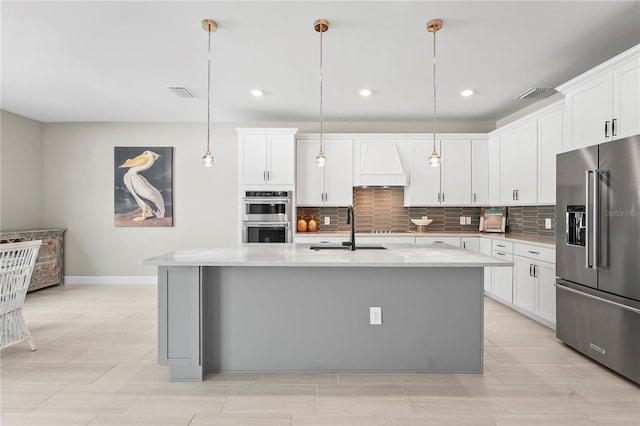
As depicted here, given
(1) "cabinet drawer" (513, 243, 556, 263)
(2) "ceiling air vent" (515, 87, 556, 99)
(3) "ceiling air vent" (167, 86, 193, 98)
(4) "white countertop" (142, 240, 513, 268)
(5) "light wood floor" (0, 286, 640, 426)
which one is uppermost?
(3) "ceiling air vent" (167, 86, 193, 98)

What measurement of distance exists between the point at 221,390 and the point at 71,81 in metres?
3.74

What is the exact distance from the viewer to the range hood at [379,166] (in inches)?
218

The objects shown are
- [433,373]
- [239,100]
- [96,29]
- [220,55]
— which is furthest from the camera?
[239,100]

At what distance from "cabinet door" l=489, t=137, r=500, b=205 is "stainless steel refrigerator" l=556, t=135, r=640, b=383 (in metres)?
2.01

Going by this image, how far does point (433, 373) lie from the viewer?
2791 millimetres

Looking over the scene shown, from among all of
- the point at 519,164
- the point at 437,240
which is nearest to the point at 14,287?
the point at 437,240

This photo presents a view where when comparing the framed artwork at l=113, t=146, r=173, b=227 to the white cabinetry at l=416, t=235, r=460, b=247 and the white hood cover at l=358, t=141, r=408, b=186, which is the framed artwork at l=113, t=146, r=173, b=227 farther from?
the white cabinetry at l=416, t=235, r=460, b=247

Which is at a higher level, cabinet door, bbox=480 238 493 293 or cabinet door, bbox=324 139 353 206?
cabinet door, bbox=324 139 353 206

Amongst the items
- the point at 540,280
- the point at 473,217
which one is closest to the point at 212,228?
the point at 473,217

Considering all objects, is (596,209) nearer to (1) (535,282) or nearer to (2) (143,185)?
(1) (535,282)

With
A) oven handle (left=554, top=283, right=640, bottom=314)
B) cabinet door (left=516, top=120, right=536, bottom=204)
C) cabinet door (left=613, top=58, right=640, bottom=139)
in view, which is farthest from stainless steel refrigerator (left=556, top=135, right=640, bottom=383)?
cabinet door (left=516, top=120, right=536, bottom=204)

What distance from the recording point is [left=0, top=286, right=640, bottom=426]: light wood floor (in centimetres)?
221

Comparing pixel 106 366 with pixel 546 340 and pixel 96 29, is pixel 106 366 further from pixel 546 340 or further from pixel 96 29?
pixel 546 340

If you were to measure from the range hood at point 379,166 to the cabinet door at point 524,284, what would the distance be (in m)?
1.93
